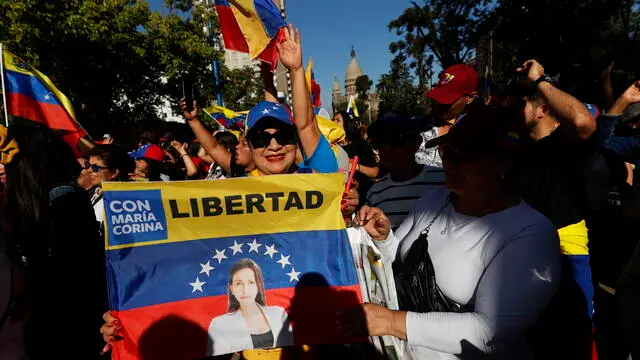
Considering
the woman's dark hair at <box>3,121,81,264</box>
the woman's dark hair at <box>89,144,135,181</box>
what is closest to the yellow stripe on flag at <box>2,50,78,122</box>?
the woman's dark hair at <box>89,144,135,181</box>

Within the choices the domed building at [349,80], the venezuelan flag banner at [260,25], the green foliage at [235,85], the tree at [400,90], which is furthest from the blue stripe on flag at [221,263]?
the domed building at [349,80]

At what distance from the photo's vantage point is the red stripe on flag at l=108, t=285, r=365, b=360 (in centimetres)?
194

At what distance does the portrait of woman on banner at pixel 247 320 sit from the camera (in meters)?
2.02

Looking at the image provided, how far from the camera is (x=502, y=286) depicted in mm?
1444

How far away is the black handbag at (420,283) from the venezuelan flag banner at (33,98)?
416cm

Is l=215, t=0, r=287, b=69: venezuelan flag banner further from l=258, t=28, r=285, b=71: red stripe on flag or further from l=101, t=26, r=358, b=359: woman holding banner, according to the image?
l=101, t=26, r=358, b=359: woman holding banner

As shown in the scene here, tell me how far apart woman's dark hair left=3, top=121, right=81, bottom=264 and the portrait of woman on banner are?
1.00 metres

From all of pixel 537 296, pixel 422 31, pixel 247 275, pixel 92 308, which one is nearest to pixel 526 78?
pixel 537 296

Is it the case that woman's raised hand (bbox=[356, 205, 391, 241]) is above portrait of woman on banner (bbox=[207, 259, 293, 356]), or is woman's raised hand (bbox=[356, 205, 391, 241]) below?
above

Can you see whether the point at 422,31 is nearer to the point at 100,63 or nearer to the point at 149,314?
the point at 100,63

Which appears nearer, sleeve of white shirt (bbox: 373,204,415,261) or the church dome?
sleeve of white shirt (bbox: 373,204,415,261)

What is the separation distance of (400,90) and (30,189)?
→ 153ft

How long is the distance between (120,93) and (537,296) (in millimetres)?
23527

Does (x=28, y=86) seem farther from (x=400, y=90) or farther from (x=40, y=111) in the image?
(x=400, y=90)
